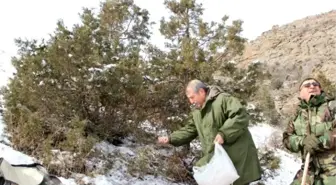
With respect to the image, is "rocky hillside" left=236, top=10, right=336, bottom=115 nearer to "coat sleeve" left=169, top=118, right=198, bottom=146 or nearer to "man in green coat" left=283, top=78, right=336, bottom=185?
"coat sleeve" left=169, top=118, right=198, bottom=146

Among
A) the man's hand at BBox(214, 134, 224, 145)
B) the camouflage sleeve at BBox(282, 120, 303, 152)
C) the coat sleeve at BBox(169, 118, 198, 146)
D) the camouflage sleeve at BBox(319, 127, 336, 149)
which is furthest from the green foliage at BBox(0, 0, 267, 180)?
the camouflage sleeve at BBox(319, 127, 336, 149)

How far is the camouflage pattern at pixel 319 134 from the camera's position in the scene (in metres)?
3.76

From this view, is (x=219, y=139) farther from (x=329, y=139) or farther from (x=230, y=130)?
(x=329, y=139)

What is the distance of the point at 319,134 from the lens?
3.82 m

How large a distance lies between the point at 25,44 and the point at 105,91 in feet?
4.37

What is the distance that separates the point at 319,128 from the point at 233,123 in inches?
29.8

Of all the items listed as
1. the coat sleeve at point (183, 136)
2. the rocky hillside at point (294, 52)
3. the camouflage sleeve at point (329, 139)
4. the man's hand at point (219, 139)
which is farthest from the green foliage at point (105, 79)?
the rocky hillside at point (294, 52)

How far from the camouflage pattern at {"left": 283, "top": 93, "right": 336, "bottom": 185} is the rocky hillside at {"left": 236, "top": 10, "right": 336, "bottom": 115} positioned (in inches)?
715

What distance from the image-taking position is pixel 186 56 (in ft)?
23.3

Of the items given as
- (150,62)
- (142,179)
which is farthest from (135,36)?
(142,179)

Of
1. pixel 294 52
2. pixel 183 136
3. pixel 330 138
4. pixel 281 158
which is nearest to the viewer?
pixel 330 138

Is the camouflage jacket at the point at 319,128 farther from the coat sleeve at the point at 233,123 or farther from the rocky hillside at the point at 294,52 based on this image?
the rocky hillside at the point at 294,52

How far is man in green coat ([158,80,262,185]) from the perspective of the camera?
425 cm

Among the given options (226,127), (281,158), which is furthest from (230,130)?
(281,158)
